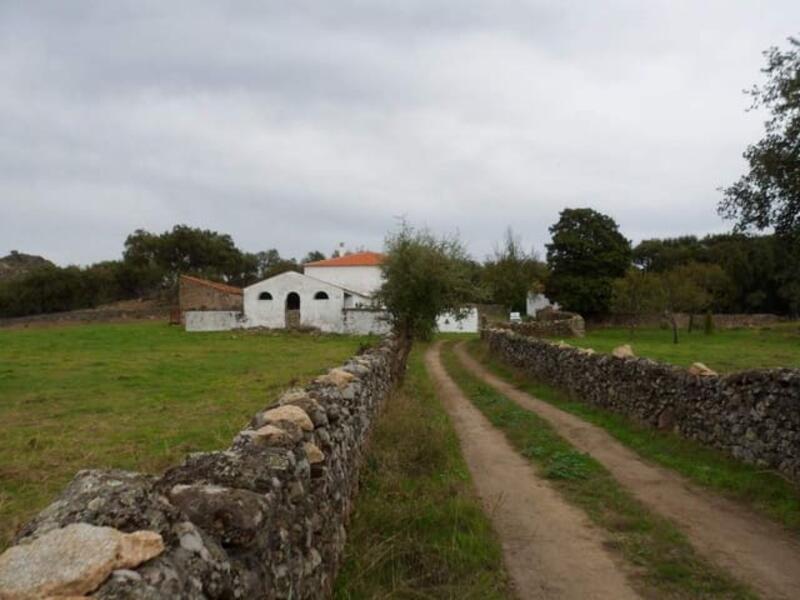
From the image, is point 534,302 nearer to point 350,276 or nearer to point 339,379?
point 350,276

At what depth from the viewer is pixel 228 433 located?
412 inches

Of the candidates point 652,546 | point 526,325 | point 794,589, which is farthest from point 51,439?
point 526,325

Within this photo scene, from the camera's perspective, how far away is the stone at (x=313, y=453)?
5.17 m

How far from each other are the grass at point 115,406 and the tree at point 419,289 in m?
3.47

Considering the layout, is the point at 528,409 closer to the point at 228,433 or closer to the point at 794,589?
the point at 228,433

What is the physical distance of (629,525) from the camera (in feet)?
23.9

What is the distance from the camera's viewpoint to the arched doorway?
54.3 metres

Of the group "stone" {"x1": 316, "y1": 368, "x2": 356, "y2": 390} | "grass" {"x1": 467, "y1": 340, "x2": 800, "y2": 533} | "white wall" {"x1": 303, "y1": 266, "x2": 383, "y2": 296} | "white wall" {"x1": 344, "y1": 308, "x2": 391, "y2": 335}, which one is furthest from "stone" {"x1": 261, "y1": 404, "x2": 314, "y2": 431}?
"white wall" {"x1": 303, "y1": 266, "x2": 383, "y2": 296}

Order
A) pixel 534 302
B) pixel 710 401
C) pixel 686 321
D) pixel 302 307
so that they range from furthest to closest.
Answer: pixel 534 302 → pixel 686 321 → pixel 302 307 → pixel 710 401

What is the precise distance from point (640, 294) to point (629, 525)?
4192cm

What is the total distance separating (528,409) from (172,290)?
74771 mm

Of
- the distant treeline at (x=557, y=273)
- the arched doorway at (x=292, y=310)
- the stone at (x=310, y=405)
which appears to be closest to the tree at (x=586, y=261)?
the distant treeline at (x=557, y=273)

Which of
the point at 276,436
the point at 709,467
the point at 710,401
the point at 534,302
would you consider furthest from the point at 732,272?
the point at 276,436

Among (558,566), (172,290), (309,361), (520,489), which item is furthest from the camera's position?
(172,290)
